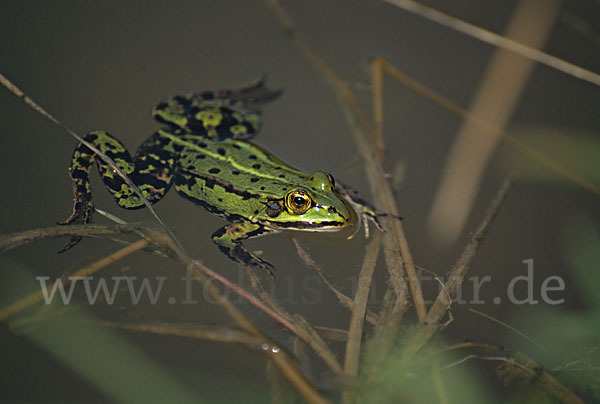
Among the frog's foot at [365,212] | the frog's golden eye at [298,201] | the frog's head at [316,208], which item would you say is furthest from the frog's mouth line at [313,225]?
the frog's foot at [365,212]

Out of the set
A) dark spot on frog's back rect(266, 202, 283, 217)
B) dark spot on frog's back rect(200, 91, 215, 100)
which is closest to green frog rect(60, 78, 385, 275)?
dark spot on frog's back rect(266, 202, 283, 217)

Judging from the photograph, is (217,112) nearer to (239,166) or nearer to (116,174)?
Result: (239,166)

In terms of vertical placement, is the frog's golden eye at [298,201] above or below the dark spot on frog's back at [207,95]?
below

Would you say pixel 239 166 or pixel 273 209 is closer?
pixel 273 209

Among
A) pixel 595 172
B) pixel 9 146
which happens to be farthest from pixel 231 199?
pixel 595 172

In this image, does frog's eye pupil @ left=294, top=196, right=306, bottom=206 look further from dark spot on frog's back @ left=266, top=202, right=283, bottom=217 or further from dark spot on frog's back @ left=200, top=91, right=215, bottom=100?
dark spot on frog's back @ left=200, top=91, right=215, bottom=100

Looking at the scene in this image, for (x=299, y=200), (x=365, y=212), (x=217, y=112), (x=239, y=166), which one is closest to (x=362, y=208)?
(x=365, y=212)

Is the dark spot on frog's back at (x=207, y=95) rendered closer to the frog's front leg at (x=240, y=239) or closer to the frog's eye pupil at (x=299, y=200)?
the frog's front leg at (x=240, y=239)
